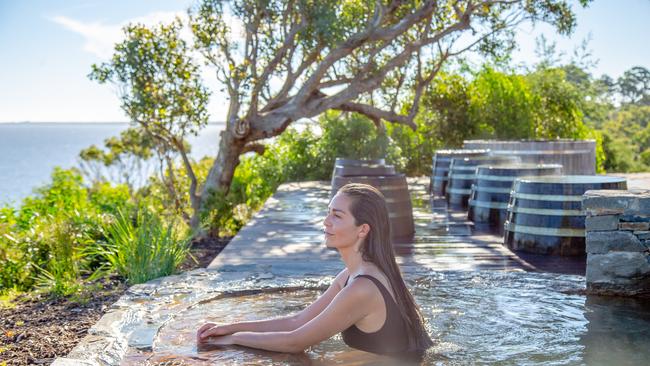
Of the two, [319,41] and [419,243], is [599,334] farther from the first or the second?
[319,41]

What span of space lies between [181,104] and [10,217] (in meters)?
4.05

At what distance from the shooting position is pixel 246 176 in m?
15.8

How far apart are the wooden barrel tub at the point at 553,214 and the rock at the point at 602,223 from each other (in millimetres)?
1000

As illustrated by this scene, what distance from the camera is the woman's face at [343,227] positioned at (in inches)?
137

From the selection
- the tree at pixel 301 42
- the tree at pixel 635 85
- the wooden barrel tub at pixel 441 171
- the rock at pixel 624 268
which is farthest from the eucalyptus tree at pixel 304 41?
the tree at pixel 635 85

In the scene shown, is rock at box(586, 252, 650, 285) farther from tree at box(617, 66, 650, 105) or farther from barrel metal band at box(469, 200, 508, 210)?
tree at box(617, 66, 650, 105)

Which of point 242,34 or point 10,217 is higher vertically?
point 242,34

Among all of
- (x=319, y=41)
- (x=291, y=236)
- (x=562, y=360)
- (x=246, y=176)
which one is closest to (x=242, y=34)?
(x=319, y=41)

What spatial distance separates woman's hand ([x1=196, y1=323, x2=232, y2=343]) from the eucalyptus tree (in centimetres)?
873

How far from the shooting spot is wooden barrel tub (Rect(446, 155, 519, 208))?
30.4 ft

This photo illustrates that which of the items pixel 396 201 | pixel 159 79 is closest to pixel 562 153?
pixel 396 201

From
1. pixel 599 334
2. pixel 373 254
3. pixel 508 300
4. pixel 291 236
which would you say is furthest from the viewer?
pixel 291 236

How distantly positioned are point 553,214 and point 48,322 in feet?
12.2

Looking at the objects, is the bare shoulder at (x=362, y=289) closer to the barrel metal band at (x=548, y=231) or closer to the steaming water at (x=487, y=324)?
the steaming water at (x=487, y=324)
